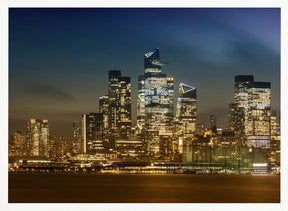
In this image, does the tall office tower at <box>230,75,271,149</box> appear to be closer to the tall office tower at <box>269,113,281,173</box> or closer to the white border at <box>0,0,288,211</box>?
the tall office tower at <box>269,113,281,173</box>

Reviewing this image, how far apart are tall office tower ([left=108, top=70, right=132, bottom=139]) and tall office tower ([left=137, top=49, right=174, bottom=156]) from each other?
2.07 m

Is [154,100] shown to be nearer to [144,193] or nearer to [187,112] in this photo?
[187,112]

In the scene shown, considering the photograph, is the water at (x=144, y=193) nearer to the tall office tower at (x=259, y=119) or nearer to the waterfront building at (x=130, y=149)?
the tall office tower at (x=259, y=119)

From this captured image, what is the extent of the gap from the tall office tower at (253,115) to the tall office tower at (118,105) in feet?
33.9

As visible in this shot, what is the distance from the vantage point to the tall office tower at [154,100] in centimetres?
4453

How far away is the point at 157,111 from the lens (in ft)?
149

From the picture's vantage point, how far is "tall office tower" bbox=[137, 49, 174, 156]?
44534 mm

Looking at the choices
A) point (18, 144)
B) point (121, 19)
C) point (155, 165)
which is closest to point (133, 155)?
point (155, 165)

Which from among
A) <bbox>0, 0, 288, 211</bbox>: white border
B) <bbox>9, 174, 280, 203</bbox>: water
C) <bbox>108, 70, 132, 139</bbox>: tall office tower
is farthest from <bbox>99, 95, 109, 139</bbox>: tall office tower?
<bbox>0, 0, 288, 211</bbox>: white border

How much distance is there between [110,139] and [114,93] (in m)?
4.03

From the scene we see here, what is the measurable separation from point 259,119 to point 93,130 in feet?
48.3
